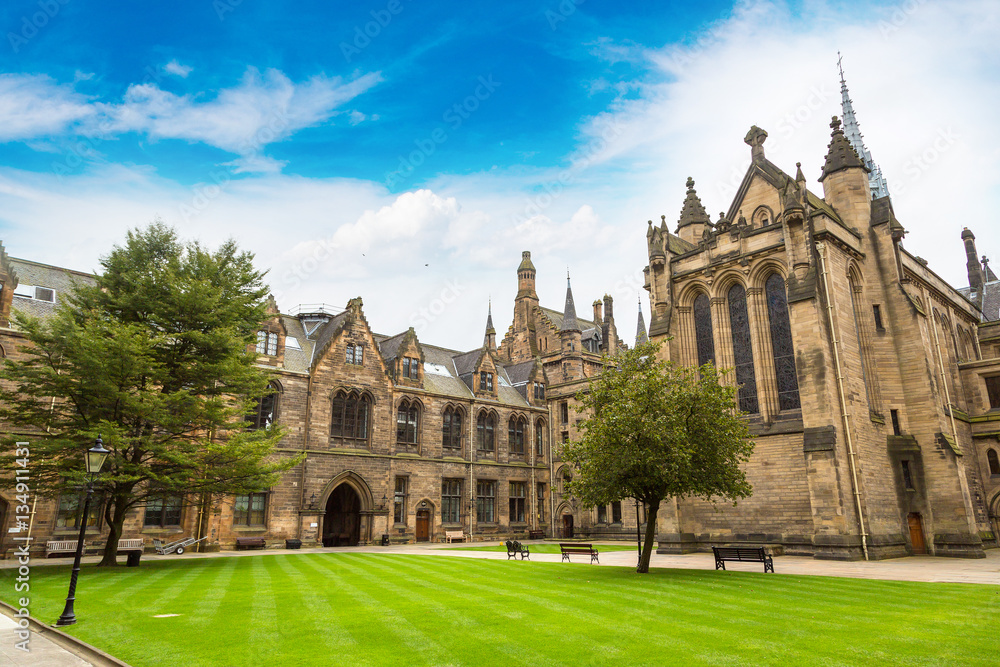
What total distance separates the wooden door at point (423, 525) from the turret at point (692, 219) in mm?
25294

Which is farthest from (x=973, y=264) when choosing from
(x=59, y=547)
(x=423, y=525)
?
(x=59, y=547)

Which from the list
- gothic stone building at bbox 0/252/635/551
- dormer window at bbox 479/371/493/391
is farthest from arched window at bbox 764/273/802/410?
dormer window at bbox 479/371/493/391

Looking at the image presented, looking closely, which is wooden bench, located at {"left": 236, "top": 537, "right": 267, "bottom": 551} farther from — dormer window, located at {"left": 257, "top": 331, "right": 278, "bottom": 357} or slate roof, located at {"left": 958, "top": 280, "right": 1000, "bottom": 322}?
slate roof, located at {"left": 958, "top": 280, "right": 1000, "bottom": 322}

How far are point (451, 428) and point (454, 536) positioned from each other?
307 inches

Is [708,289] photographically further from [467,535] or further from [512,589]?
[467,535]

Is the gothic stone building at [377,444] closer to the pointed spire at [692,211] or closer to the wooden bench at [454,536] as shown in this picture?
the wooden bench at [454,536]

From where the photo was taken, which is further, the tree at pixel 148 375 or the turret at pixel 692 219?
the turret at pixel 692 219

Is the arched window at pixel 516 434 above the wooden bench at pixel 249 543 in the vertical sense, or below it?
above

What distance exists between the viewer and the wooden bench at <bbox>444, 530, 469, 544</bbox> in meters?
41.2

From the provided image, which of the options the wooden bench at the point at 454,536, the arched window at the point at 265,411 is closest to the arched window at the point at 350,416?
the arched window at the point at 265,411

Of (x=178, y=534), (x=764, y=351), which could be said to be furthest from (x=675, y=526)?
(x=178, y=534)

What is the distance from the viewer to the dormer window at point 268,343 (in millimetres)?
37812

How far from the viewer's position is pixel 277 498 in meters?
36.0

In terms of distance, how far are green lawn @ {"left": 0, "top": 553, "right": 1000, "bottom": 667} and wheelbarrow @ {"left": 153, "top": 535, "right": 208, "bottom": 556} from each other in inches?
496
